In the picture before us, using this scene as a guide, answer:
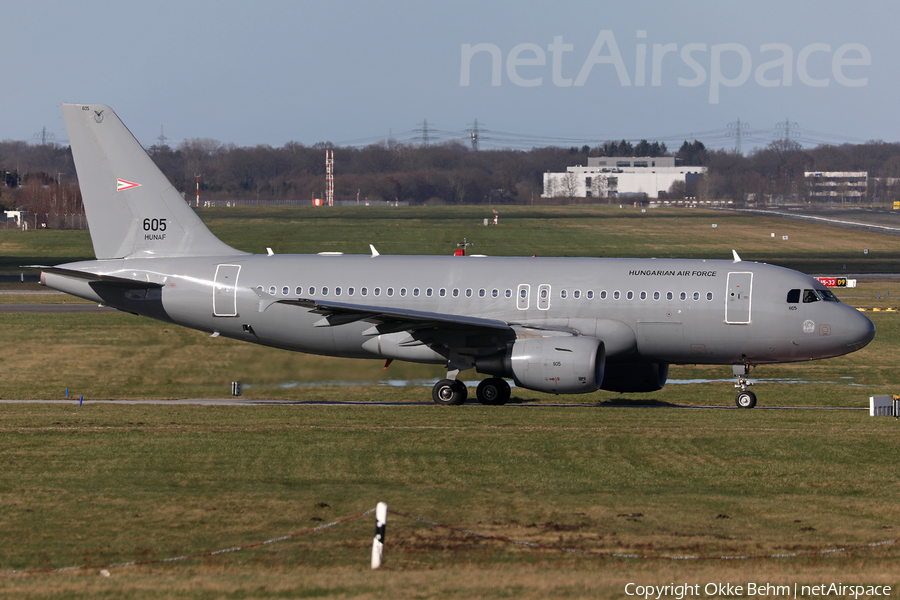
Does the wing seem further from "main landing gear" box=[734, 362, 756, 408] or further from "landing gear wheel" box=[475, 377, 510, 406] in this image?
"main landing gear" box=[734, 362, 756, 408]

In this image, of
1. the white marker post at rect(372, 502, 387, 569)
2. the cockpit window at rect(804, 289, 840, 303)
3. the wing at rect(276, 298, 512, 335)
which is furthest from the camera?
the cockpit window at rect(804, 289, 840, 303)

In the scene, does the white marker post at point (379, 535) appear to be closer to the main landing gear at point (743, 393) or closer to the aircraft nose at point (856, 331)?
the main landing gear at point (743, 393)

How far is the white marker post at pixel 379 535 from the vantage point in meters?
12.5

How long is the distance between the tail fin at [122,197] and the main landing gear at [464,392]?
29.2ft

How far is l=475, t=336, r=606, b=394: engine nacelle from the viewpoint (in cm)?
2741

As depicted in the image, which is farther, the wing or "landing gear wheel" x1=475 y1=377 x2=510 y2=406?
"landing gear wheel" x1=475 y1=377 x2=510 y2=406

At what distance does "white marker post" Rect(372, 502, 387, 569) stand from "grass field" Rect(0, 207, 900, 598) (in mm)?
202

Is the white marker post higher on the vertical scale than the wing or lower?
lower

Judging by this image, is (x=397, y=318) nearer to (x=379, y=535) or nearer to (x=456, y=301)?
(x=456, y=301)

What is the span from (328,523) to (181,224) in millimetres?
20075

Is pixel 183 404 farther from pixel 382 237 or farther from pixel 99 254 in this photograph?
pixel 382 237

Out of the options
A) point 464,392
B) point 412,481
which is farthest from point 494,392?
point 412,481

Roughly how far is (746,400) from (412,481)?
14.4 m

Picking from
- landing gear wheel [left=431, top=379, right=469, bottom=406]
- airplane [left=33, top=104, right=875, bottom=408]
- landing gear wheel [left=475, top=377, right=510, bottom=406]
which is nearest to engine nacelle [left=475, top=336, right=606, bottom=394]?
airplane [left=33, top=104, right=875, bottom=408]
